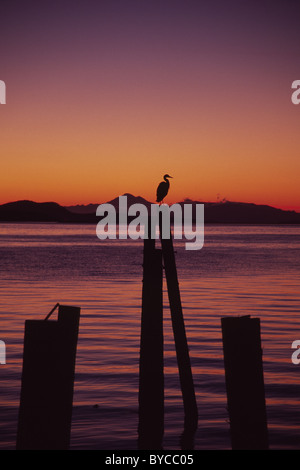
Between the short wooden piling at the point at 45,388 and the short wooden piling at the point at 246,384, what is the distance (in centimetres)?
194

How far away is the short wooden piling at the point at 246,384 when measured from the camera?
25.5 feet

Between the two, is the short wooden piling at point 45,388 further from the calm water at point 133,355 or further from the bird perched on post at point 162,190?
the bird perched on post at point 162,190

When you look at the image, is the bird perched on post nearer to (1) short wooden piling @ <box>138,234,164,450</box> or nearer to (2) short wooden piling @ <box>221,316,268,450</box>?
(1) short wooden piling @ <box>138,234,164,450</box>

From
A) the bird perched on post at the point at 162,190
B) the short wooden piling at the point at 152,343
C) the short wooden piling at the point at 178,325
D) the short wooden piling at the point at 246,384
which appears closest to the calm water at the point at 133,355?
the short wooden piling at the point at 178,325

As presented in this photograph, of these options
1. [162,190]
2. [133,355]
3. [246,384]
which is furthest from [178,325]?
[133,355]

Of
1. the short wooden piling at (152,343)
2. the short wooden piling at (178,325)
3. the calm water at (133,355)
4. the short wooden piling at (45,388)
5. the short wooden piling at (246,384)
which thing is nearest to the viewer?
the short wooden piling at (45,388)

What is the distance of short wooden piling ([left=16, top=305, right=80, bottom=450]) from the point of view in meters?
7.36

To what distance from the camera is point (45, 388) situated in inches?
293

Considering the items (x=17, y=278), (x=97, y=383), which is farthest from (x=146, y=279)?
(x=17, y=278)

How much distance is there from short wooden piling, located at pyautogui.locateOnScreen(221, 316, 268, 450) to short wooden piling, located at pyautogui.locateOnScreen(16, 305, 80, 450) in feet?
→ 6.37

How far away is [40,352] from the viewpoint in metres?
7.39

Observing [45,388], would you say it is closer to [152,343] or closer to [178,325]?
[152,343]

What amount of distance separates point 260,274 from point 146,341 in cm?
3571

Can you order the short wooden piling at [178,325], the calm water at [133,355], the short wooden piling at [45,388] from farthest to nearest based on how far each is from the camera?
the calm water at [133,355]
the short wooden piling at [178,325]
the short wooden piling at [45,388]
